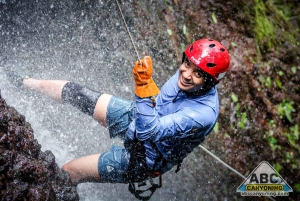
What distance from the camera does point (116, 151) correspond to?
3100mm

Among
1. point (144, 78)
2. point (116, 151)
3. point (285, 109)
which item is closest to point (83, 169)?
point (116, 151)

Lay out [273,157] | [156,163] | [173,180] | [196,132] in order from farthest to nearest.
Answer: [273,157]
[173,180]
[156,163]
[196,132]

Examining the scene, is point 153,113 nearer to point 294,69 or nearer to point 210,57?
point 210,57

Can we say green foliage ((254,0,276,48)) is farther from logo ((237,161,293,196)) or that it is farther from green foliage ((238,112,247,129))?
logo ((237,161,293,196))

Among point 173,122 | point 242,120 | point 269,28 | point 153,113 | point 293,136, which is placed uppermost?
point 153,113

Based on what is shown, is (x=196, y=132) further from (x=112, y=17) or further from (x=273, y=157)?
(x=273, y=157)

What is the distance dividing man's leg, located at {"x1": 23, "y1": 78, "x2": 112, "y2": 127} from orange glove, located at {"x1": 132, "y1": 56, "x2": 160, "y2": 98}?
43.2 inches

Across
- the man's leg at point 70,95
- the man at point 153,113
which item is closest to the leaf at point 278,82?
the man at point 153,113

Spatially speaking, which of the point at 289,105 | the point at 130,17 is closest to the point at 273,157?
the point at 289,105

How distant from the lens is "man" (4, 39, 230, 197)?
223cm

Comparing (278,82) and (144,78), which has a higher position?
(144,78)

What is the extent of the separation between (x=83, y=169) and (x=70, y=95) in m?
0.95

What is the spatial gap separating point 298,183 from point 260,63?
2.85 meters

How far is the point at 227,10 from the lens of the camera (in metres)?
5.87
